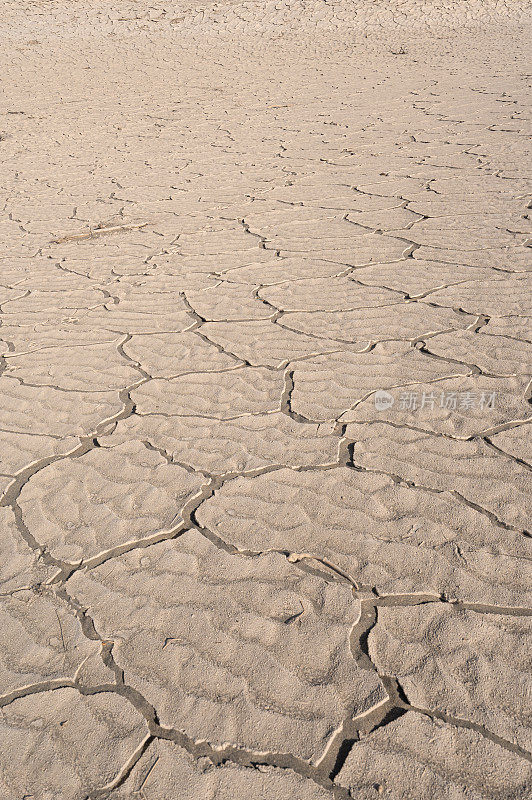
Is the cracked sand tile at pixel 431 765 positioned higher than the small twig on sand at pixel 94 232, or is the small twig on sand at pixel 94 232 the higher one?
the cracked sand tile at pixel 431 765

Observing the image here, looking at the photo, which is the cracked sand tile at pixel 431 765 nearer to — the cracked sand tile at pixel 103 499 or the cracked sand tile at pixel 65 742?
the cracked sand tile at pixel 65 742

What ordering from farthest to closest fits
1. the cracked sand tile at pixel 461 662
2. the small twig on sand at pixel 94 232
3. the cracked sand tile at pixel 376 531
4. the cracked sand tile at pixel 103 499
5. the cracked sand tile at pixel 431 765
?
the small twig on sand at pixel 94 232, the cracked sand tile at pixel 103 499, the cracked sand tile at pixel 376 531, the cracked sand tile at pixel 461 662, the cracked sand tile at pixel 431 765

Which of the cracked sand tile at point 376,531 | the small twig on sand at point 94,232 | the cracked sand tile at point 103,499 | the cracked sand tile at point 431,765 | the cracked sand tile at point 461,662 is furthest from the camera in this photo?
the small twig on sand at point 94,232

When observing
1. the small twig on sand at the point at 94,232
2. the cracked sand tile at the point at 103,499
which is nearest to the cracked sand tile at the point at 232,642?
the cracked sand tile at the point at 103,499

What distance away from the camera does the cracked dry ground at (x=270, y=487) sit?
4.71ft

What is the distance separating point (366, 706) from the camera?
147 centimetres

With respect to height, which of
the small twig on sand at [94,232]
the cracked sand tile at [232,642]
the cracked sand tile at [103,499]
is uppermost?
the cracked sand tile at [232,642]

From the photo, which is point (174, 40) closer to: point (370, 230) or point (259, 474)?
point (370, 230)

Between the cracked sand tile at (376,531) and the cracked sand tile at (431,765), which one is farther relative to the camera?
the cracked sand tile at (376,531)

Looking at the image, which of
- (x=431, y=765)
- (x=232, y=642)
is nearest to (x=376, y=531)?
(x=232, y=642)

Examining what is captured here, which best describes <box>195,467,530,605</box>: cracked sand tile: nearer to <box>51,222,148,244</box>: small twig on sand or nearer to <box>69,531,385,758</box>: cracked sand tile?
<box>69,531,385,758</box>: cracked sand tile

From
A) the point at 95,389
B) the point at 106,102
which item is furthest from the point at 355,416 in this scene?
the point at 106,102

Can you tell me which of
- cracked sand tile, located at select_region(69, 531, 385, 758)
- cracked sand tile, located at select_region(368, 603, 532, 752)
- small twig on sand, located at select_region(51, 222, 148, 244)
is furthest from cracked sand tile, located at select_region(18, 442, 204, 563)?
small twig on sand, located at select_region(51, 222, 148, 244)

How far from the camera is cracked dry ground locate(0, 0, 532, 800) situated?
143 centimetres
